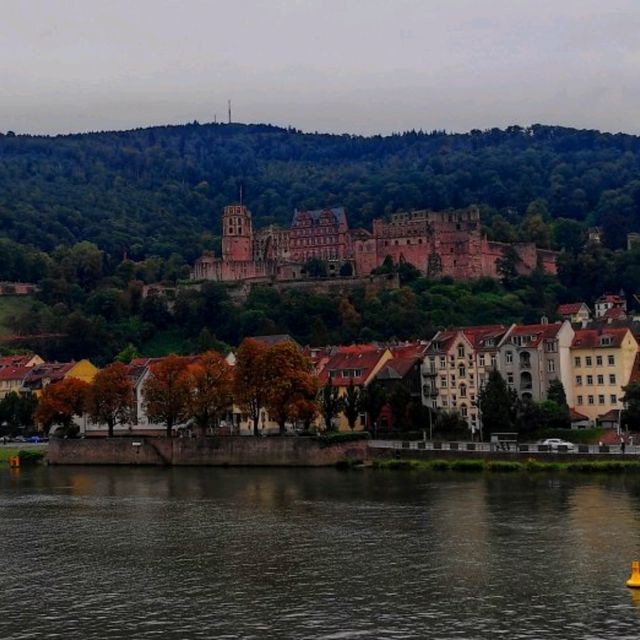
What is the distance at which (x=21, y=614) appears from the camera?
36344 millimetres

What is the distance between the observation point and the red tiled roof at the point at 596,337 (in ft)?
290

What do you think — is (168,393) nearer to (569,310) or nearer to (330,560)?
(330,560)

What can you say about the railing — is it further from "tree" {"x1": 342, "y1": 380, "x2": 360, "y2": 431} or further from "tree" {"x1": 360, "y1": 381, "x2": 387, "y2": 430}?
"tree" {"x1": 342, "y1": 380, "x2": 360, "y2": 431}

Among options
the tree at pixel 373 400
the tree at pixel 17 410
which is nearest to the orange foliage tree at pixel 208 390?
the tree at pixel 373 400

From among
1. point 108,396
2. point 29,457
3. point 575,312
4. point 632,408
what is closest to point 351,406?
point 108,396

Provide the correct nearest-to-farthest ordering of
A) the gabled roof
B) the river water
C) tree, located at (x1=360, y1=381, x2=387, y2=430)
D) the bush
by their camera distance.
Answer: the river water
tree, located at (x1=360, y1=381, x2=387, y2=430)
the bush
the gabled roof

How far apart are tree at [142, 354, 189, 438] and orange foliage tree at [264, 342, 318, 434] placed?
27.4 feet

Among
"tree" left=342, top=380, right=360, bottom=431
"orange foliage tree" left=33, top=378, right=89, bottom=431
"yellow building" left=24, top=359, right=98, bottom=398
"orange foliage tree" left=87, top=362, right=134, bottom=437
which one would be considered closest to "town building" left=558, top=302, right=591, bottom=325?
"yellow building" left=24, top=359, right=98, bottom=398

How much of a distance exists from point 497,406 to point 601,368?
10.9 meters

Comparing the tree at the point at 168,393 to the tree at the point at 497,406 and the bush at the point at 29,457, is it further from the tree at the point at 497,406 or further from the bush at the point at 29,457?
the tree at the point at 497,406

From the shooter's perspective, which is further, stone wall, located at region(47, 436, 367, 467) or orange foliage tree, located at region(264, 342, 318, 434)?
orange foliage tree, located at region(264, 342, 318, 434)

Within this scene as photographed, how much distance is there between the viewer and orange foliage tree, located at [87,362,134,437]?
97.8 metres

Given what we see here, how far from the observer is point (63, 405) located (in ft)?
329

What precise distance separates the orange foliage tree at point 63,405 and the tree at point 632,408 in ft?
143
